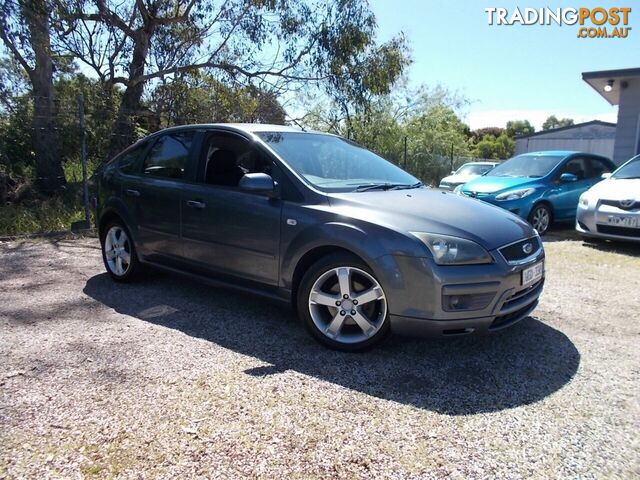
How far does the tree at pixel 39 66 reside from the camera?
28.7ft

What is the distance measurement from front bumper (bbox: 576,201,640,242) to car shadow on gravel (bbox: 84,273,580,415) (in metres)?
3.78

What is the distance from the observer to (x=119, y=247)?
5160 millimetres

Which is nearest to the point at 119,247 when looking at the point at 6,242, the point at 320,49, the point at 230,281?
the point at 230,281

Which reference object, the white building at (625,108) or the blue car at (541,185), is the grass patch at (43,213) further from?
the white building at (625,108)

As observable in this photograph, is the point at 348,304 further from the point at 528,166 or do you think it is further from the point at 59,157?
the point at 59,157

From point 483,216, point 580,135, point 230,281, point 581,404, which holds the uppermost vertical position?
point 580,135

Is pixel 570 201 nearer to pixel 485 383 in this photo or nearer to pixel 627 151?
pixel 627 151

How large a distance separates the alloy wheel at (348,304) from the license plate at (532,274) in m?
0.99

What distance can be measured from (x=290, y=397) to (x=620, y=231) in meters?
6.12

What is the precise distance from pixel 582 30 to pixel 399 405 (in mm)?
12514

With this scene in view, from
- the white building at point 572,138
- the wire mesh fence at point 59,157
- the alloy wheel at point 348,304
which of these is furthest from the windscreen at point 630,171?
the white building at point 572,138

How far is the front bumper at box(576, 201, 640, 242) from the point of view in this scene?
6812 millimetres

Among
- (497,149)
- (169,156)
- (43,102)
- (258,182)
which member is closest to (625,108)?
(169,156)

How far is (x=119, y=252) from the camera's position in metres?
5.16
